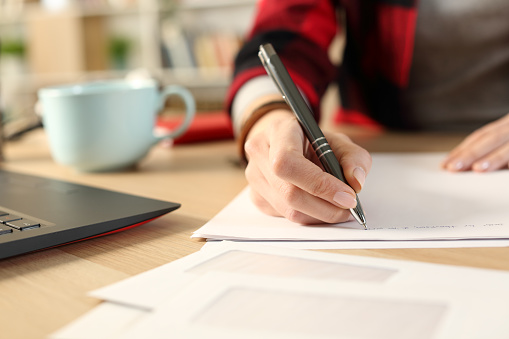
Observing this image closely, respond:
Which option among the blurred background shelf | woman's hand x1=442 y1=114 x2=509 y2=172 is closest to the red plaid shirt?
woman's hand x1=442 y1=114 x2=509 y2=172

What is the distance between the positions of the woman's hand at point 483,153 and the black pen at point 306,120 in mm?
238

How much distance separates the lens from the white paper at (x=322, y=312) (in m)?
0.23

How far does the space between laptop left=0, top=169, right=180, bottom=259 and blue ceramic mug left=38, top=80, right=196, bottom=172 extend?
0.45 ft

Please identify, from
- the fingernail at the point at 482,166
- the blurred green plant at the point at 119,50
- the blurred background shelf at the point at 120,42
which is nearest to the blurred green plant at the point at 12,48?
the blurred background shelf at the point at 120,42

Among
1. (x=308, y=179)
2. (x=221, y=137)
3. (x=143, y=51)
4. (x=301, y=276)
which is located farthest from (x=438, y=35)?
(x=143, y=51)

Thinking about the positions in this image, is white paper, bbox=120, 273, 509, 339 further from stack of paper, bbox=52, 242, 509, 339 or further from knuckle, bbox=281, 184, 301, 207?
knuckle, bbox=281, 184, 301, 207

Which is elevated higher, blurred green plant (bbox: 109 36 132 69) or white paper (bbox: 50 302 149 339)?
blurred green plant (bbox: 109 36 132 69)

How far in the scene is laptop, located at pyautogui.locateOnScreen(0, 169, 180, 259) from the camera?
353 mm

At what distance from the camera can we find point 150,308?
0.26 m

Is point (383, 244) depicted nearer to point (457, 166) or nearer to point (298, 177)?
point (298, 177)

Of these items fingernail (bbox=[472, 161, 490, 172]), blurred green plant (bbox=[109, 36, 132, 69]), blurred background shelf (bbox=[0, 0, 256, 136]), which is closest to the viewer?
fingernail (bbox=[472, 161, 490, 172])

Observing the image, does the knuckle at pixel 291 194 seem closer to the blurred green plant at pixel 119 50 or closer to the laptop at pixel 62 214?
the laptop at pixel 62 214

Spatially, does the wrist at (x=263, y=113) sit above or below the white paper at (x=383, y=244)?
above

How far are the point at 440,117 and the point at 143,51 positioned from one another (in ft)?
6.68
